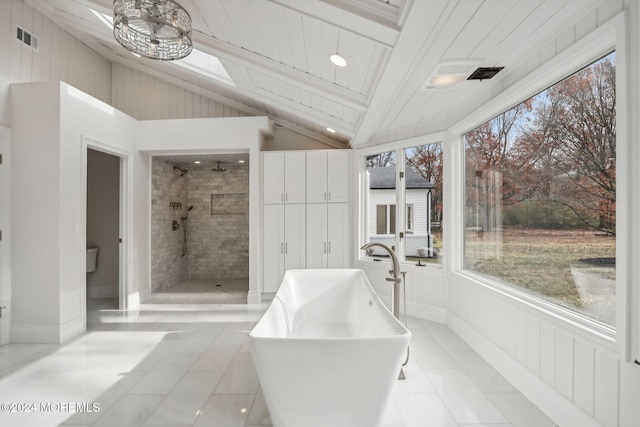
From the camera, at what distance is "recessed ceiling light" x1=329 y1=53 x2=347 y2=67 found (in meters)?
2.30

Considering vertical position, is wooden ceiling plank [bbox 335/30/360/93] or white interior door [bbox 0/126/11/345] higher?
wooden ceiling plank [bbox 335/30/360/93]

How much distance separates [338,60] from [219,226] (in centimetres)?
461

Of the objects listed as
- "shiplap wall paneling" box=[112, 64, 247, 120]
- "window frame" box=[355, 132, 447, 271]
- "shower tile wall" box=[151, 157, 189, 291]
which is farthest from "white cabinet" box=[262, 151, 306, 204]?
"shower tile wall" box=[151, 157, 189, 291]

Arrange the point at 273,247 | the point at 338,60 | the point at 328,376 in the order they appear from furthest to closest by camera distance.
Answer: the point at 273,247 → the point at 338,60 → the point at 328,376

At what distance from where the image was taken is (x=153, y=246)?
4609 mm

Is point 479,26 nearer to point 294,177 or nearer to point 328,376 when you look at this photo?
point 328,376

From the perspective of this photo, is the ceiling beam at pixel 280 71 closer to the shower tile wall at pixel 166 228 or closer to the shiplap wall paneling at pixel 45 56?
the shiplap wall paneling at pixel 45 56

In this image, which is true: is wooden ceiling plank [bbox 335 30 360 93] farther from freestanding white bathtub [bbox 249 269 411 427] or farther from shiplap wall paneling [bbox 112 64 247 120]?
shiplap wall paneling [bbox 112 64 247 120]

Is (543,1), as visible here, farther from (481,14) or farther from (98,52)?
(98,52)

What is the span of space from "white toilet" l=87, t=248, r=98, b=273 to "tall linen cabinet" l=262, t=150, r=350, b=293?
254 cm

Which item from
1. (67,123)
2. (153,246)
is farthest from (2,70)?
(153,246)

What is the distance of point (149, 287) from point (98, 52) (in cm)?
356

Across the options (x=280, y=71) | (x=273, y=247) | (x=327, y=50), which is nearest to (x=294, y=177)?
(x=273, y=247)

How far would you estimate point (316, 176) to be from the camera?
14.5 feet
